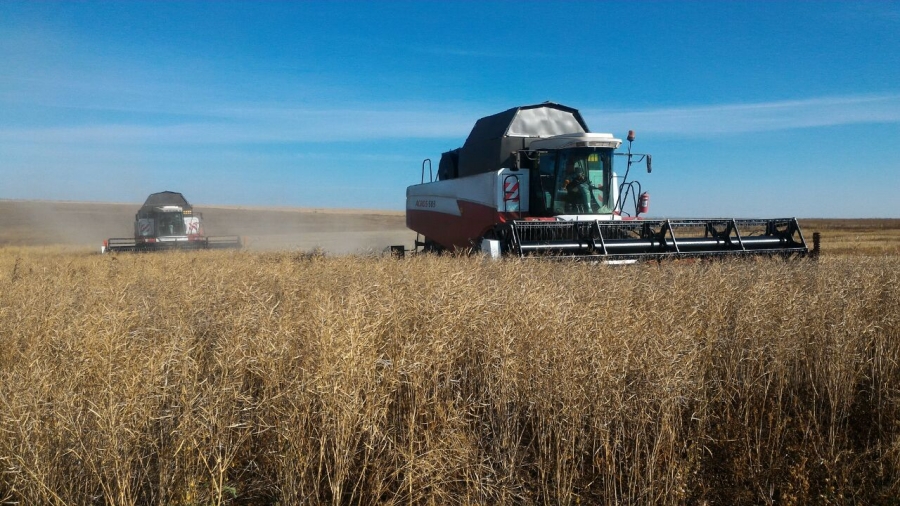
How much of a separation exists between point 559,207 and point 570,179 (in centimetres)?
60

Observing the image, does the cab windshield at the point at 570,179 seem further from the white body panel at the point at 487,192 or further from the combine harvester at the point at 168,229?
the combine harvester at the point at 168,229

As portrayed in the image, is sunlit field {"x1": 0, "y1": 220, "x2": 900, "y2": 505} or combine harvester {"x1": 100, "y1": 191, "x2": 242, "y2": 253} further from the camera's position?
combine harvester {"x1": 100, "y1": 191, "x2": 242, "y2": 253}

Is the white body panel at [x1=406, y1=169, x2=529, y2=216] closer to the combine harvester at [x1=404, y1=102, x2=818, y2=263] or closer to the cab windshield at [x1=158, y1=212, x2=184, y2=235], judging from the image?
the combine harvester at [x1=404, y1=102, x2=818, y2=263]

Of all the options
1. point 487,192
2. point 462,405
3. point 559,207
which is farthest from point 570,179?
point 462,405

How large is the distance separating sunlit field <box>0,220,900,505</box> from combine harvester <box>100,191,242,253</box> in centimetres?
1856

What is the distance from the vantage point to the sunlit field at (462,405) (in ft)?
8.84

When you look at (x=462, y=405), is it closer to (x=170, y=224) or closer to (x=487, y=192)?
(x=487, y=192)

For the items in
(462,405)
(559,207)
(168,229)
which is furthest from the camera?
(168,229)

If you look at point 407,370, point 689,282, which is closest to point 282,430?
point 407,370

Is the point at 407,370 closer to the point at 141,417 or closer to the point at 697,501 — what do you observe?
the point at 141,417

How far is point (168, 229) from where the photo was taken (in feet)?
76.0

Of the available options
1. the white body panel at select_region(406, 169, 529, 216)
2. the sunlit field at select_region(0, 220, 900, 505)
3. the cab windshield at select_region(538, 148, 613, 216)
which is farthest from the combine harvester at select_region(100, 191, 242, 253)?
the sunlit field at select_region(0, 220, 900, 505)

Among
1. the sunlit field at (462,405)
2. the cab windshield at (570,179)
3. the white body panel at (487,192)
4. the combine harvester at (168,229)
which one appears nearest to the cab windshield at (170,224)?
the combine harvester at (168,229)

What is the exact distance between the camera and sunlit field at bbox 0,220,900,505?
269 centimetres
